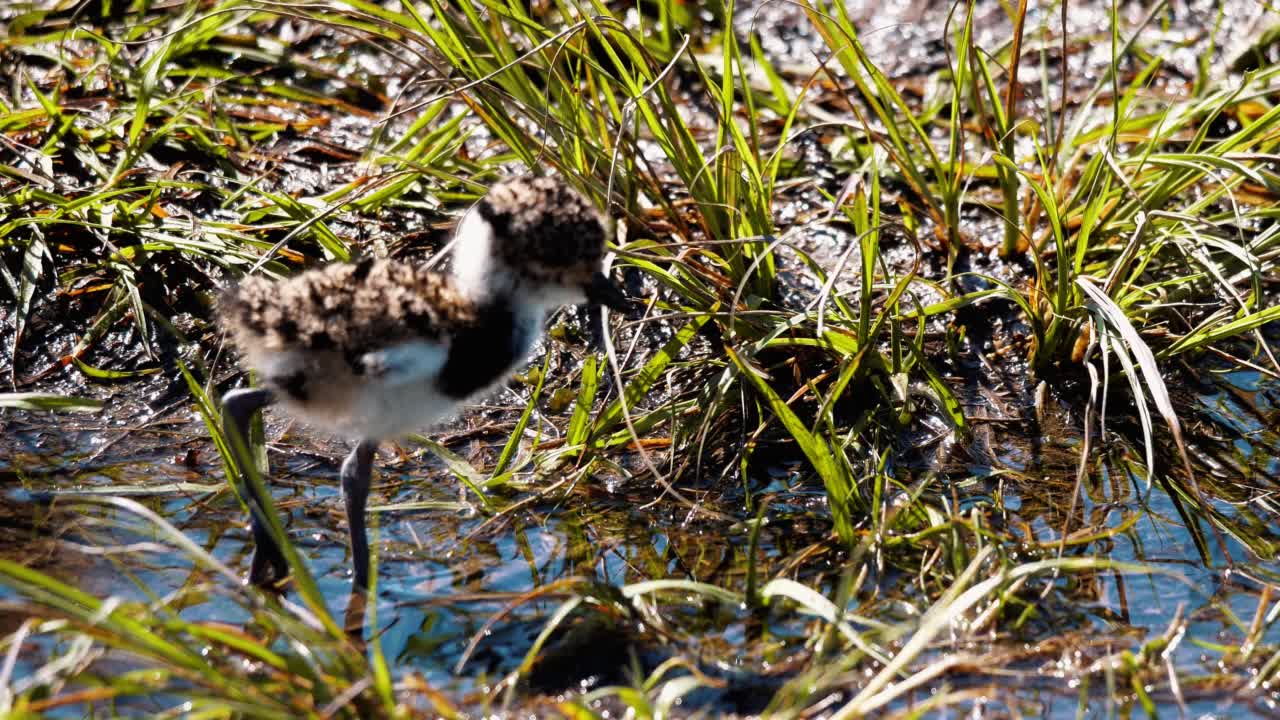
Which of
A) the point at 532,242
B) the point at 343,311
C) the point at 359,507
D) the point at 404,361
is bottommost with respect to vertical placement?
the point at 359,507

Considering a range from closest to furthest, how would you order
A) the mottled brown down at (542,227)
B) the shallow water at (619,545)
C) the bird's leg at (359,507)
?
1. the shallow water at (619,545)
2. the mottled brown down at (542,227)
3. the bird's leg at (359,507)

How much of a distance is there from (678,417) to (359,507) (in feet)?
3.52

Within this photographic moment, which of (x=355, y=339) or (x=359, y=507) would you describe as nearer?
(x=355, y=339)

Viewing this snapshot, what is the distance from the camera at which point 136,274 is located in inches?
177

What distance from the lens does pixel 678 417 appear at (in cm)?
404

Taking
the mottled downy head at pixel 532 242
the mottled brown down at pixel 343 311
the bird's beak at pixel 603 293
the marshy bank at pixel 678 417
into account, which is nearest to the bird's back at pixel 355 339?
the mottled brown down at pixel 343 311

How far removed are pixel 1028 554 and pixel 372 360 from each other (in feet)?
5.65

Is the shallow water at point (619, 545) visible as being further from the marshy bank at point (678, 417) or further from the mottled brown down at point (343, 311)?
the mottled brown down at point (343, 311)

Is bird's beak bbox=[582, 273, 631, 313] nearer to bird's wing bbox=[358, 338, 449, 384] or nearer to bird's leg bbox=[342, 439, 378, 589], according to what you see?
bird's wing bbox=[358, 338, 449, 384]

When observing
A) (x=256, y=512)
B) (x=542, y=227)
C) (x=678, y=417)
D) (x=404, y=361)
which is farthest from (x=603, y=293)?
(x=256, y=512)

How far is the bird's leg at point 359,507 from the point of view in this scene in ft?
11.1

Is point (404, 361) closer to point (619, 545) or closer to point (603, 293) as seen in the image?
point (603, 293)

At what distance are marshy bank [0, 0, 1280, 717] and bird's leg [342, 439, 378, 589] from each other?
97 mm

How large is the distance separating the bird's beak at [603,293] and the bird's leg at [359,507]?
0.67 metres
